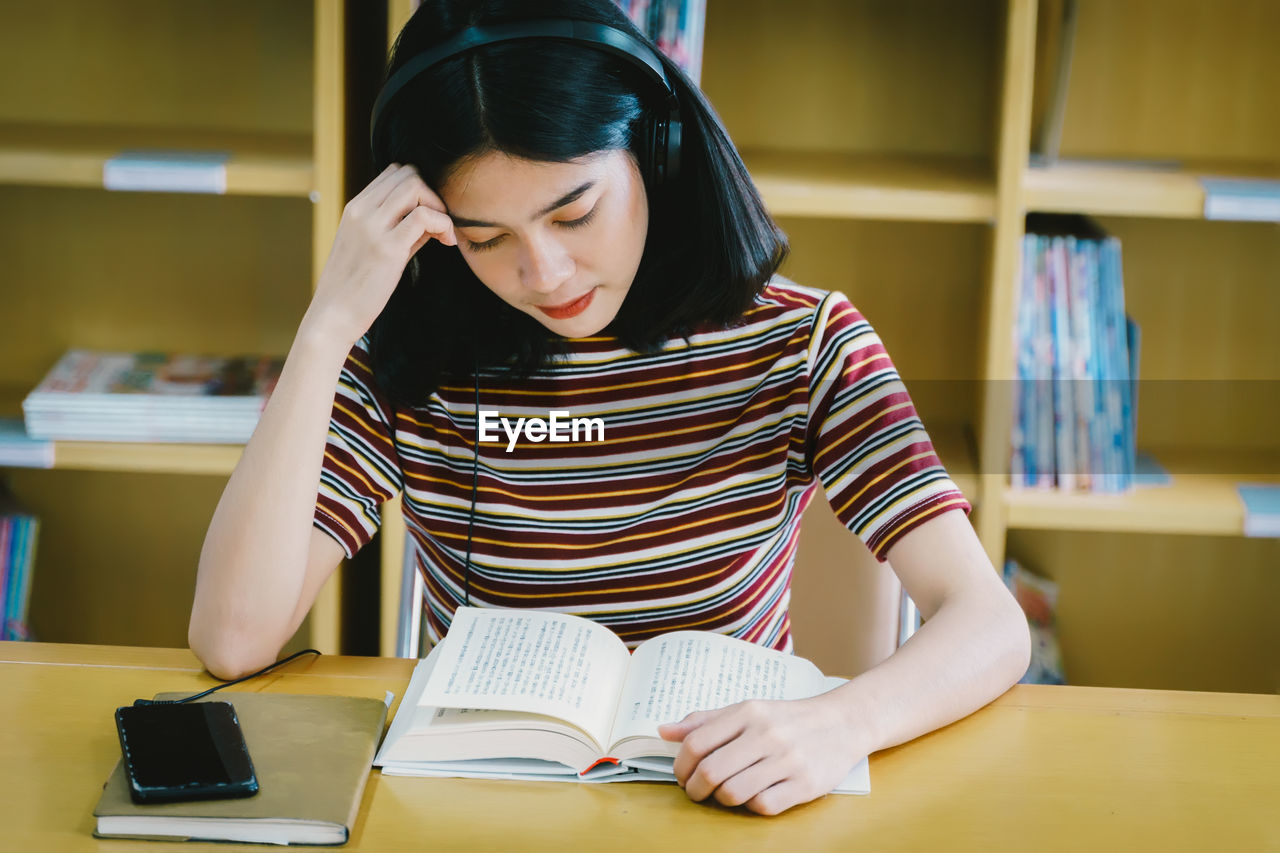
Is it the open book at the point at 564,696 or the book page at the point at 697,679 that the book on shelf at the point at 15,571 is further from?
the book page at the point at 697,679

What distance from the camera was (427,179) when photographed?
1077mm

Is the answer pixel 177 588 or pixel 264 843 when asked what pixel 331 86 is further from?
pixel 264 843

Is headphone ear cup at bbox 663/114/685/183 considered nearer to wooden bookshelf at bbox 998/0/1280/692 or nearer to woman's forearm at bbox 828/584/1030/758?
woman's forearm at bbox 828/584/1030/758

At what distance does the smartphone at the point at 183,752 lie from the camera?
0.78 meters

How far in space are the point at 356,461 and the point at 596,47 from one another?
457 mm

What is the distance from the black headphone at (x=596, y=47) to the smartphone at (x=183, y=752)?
514mm

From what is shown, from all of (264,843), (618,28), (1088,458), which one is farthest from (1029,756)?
(1088,458)

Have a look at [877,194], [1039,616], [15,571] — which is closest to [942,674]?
[877,194]

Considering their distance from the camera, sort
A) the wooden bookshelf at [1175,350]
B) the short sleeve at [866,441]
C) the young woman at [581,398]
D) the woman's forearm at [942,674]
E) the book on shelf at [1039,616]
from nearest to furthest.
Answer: the woman's forearm at [942,674], the young woman at [581,398], the short sleeve at [866,441], the wooden bookshelf at [1175,350], the book on shelf at [1039,616]

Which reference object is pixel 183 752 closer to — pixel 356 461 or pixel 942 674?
pixel 356 461

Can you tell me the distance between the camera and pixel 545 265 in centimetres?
102

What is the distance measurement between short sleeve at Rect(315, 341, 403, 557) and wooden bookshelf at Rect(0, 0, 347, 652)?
1.93 feet

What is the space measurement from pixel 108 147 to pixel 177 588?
0.79 m

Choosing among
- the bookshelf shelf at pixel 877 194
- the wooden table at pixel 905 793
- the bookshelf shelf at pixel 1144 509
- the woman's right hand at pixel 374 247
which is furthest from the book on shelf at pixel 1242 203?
the woman's right hand at pixel 374 247
